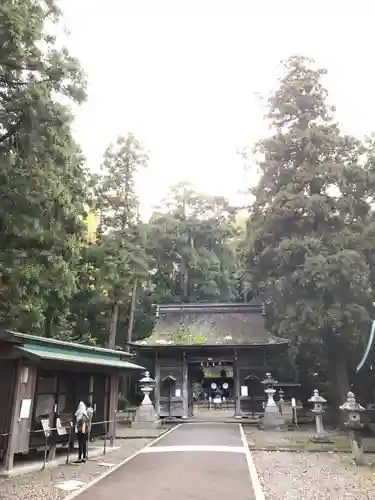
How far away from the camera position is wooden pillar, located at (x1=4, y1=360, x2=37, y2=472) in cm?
902

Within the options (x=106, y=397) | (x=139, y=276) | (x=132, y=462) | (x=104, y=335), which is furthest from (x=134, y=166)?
Result: (x=132, y=462)

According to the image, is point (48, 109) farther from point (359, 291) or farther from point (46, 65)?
point (359, 291)

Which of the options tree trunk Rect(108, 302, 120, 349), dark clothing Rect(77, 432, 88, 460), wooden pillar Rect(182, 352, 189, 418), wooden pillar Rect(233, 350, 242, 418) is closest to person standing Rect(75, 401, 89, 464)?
dark clothing Rect(77, 432, 88, 460)

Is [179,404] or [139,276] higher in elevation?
[139,276]

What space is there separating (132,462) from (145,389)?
1097 cm

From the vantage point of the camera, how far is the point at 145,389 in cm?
2155

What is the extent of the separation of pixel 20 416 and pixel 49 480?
1436 mm

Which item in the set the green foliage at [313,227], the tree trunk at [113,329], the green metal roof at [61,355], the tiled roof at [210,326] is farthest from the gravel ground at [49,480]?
the tree trunk at [113,329]

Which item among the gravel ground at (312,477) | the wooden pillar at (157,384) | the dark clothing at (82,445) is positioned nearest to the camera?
the gravel ground at (312,477)

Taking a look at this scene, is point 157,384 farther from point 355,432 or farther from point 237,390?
point 355,432

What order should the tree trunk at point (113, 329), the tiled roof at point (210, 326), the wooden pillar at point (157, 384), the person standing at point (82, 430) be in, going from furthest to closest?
the tree trunk at point (113, 329)
the tiled roof at point (210, 326)
the wooden pillar at point (157, 384)
the person standing at point (82, 430)

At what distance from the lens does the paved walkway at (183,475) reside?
7438mm

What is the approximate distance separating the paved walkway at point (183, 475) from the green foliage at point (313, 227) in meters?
7.17

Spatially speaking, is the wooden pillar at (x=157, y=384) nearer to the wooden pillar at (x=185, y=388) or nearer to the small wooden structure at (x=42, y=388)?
the wooden pillar at (x=185, y=388)
